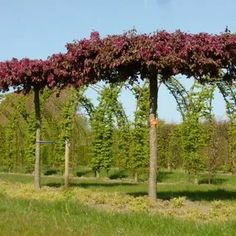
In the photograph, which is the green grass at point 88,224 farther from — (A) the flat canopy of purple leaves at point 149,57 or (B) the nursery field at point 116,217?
(A) the flat canopy of purple leaves at point 149,57

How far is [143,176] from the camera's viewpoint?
27.1 metres

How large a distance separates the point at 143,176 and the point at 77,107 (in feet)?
19.7

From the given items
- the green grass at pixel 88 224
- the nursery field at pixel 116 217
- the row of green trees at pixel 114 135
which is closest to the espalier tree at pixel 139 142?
the row of green trees at pixel 114 135

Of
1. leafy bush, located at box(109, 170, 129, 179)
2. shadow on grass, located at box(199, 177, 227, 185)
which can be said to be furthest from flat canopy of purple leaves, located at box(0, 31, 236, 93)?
leafy bush, located at box(109, 170, 129, 179)

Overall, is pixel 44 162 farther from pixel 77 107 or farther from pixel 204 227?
pixel 204 227

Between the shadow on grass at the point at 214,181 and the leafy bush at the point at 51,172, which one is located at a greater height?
the leafy bush at the point at 51,172

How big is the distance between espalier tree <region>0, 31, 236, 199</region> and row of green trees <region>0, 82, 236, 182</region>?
26.0ft

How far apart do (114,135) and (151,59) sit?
17406 millimetres

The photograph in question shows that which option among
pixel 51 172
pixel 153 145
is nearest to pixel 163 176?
pixel 51 172

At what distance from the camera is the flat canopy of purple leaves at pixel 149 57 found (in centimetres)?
1114

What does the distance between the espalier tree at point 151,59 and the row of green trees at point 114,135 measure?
7934mm

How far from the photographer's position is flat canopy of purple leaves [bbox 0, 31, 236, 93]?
1114 centimetres

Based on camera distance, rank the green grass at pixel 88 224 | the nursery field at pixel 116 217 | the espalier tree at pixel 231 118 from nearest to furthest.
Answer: the green grass at pixel 88 224
the nursery field at pixel 116 217
the espalier tree at pixel 231 118

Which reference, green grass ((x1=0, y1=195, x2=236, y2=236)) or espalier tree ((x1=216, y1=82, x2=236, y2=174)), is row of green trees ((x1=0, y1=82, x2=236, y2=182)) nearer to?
espalier tree ((x1=216, y1=82, x2=236, y2=174))
